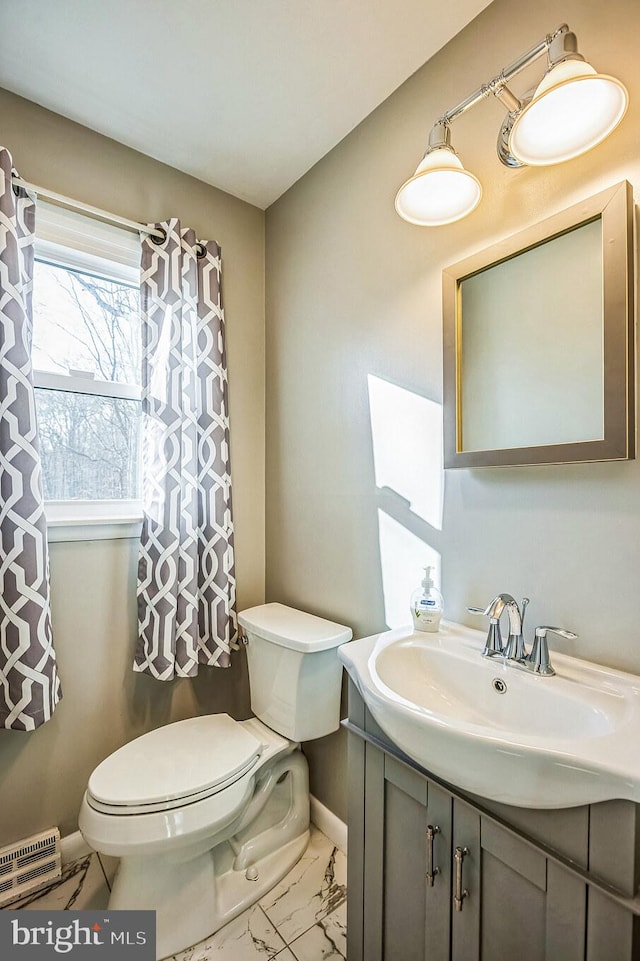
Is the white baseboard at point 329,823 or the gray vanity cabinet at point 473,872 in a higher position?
the gray vanity cabinet at point 473,872

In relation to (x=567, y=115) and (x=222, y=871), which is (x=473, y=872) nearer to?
(x=222, y=871)

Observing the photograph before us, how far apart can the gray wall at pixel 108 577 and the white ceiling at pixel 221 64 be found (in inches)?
4.1

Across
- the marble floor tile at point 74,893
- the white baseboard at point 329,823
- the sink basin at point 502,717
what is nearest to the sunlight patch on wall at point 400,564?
the sink basin at point 502,717

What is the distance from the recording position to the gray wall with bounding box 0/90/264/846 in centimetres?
142

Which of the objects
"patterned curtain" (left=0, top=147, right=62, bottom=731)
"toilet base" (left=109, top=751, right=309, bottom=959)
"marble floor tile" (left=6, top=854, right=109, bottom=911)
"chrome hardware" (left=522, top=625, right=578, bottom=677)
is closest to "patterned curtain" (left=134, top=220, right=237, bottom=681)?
"patterned curtain" (left=0, top=147, right=62, bottom=731)

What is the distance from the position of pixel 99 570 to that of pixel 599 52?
190 cm

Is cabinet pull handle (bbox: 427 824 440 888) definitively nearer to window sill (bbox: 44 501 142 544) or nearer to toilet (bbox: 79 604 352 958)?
toilet (bbox: 79 604 352 958)

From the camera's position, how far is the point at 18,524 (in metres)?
1.29

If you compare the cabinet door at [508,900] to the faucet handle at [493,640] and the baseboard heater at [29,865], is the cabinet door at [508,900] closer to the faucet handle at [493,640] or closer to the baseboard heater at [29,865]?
the faucet handle at [493,640]

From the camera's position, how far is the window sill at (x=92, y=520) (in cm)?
147

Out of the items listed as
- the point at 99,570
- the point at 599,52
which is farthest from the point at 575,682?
the point at 99,570

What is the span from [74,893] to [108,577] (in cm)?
94

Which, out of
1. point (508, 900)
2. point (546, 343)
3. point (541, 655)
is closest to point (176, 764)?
point (508, 900)

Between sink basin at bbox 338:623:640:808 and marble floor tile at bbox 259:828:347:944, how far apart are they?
861mm
